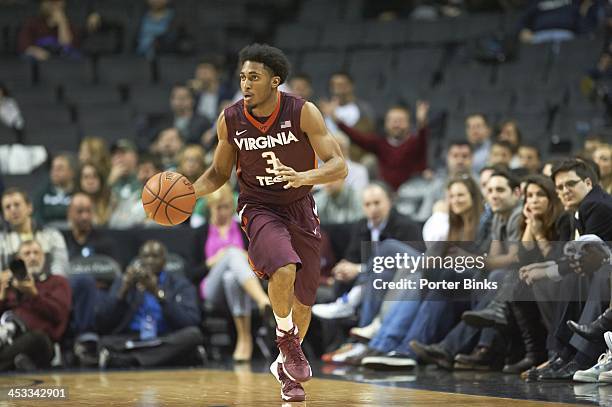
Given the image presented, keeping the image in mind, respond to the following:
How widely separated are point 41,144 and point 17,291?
14.3 ft

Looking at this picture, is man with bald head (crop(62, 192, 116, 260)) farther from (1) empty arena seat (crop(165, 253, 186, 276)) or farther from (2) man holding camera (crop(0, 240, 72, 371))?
(2) man holding camera (crop(0, 240, 72, 371))

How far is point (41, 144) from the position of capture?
12297mm

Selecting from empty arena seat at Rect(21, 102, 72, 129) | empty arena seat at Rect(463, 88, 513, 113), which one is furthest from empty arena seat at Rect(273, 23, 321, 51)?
empty arena seat at Rect(21, 102, 72, 129)

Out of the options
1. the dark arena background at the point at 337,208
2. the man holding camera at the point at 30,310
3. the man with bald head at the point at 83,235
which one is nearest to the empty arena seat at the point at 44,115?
the dark arena background at the point at 337,208

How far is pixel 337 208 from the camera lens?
967 cm

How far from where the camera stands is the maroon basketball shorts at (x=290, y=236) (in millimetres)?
5586

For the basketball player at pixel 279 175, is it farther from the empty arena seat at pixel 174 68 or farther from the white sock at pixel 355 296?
the empty arena seat at pixel 174 68

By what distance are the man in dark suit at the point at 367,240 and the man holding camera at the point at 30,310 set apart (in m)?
1.99

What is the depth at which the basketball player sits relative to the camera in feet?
18.4

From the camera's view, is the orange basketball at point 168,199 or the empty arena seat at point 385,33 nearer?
the orange basketball at point 168,199

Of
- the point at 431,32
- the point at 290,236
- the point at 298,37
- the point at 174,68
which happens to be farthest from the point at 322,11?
the point at 290,236

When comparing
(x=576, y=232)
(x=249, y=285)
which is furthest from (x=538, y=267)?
(x=249, y=285)

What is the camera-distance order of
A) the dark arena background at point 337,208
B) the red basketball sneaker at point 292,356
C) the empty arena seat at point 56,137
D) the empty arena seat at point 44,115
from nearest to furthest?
1. the red basketball sneaker at point 292,356
2. the dark arena background at point 337,208
3. the empty arena seat at point 56,137
4. the empty arena seat at point 44,115

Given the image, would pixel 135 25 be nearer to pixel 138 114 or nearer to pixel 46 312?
pixel 138 114
